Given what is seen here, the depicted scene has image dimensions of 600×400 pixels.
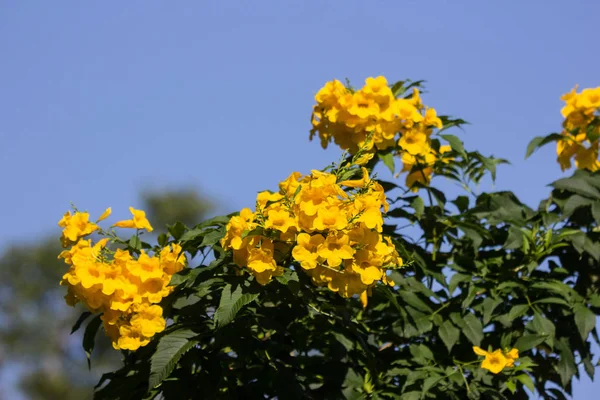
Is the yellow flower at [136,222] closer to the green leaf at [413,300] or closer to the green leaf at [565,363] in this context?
the green leaf at [413,300]

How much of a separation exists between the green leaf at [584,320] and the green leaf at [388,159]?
104 centimetres

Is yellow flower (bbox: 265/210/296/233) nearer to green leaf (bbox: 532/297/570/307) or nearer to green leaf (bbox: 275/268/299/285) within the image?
green leaf (bbox: 275/268/299/285)

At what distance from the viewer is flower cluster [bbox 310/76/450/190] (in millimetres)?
3420

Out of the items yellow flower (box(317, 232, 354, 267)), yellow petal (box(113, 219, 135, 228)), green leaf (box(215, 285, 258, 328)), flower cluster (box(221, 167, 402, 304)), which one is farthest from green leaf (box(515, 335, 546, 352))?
yellow petal (box(113, 219, 135, 228))

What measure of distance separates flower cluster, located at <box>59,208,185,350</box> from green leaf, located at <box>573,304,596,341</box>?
70.5 inches

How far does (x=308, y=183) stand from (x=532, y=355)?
1797 mm

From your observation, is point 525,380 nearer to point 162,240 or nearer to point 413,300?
point 413,300

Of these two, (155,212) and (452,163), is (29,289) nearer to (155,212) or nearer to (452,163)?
(155,212)

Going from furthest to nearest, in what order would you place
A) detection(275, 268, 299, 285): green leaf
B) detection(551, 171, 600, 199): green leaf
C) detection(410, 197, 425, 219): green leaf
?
1. detection(551, 171, 600, 199): green leaf
2. detection(410, 197, 425, 219): green leaf
3. detection(275, 268, 299, 285): green leaf

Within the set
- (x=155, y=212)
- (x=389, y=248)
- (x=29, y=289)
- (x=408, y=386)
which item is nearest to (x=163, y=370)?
(x=389, y=248)

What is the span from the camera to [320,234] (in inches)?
99.2

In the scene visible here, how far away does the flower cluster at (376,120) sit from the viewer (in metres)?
3.42

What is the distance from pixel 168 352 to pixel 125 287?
0.92 feet

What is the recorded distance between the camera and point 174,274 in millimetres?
2879
